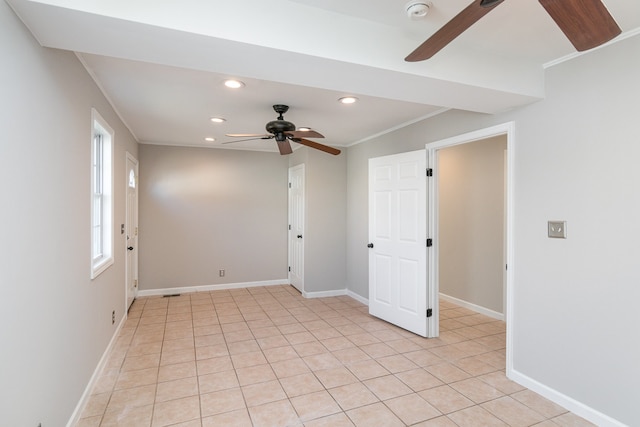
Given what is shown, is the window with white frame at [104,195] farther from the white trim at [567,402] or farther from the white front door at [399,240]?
the white trim at [567,402]

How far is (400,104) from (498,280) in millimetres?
2555

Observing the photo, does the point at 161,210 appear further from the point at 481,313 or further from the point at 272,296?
the point at 481,313

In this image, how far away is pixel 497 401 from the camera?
2.44 meters

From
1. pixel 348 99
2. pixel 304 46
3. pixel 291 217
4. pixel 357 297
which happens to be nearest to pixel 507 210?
pixel 348 99

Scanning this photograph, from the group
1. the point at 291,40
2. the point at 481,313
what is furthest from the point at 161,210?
the point at 481,313

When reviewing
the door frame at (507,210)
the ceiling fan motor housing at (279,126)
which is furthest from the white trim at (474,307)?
the ceiling fan motor housing at (279,126)

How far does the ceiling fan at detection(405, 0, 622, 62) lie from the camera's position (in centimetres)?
115

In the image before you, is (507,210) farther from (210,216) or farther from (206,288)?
(206,288)

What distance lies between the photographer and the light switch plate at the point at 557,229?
2.36 meters

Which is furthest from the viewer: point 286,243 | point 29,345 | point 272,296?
point 286,243

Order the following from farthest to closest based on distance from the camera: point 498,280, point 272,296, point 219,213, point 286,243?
point 286,243
point 219,213
point 272,296
point 498,280

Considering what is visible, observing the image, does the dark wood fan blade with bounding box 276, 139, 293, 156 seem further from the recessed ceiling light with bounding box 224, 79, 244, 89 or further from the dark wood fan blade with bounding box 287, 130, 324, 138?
the recessed ceiling light with bounding box 224, 79, 244, 89

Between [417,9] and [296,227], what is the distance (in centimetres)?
427

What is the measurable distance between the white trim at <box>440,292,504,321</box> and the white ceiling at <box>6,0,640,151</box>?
105 inches
